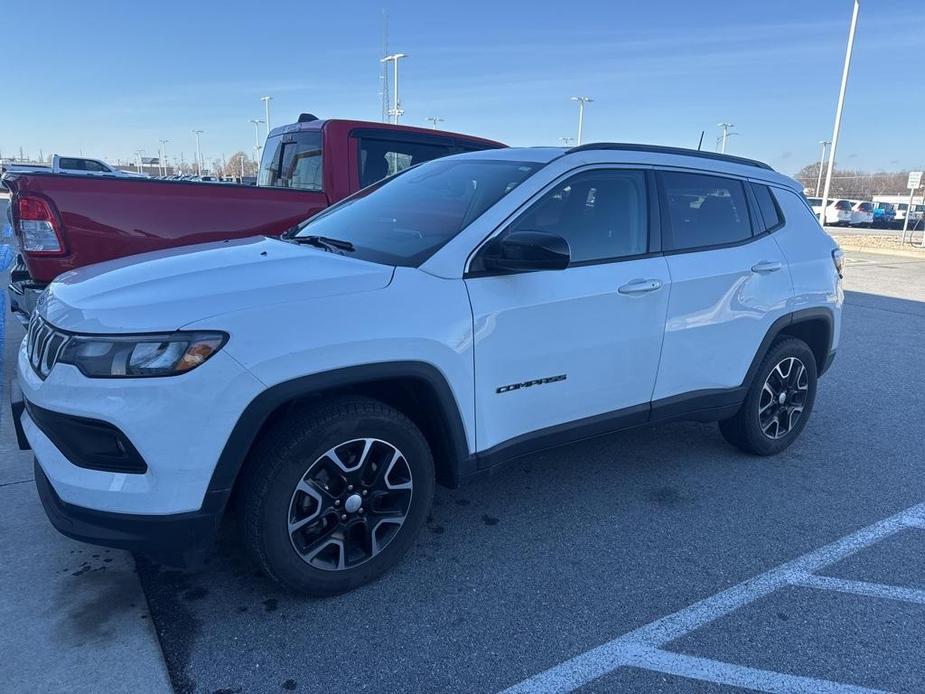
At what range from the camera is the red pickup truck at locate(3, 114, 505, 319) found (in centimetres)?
421

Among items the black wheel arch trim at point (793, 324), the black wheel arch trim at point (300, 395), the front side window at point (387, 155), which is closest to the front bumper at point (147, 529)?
the black wheel arch trim at point (300, 395)

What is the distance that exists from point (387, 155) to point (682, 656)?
503cm

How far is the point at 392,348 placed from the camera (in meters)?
2.60

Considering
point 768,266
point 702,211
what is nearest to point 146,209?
point 702,211

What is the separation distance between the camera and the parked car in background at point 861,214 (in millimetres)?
40875

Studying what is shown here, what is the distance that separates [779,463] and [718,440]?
1.51 ft

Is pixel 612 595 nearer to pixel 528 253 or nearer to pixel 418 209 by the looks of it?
pixel 528 253

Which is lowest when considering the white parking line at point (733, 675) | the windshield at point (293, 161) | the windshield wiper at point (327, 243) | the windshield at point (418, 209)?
the white parking line at point (733, 675)

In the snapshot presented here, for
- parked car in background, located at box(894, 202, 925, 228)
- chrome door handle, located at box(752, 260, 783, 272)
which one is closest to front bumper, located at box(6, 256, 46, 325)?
chrome door handle, located at box(752, 260, 783, 272)

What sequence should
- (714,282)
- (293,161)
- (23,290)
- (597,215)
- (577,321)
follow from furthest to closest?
(293,161) → (23,290) → (714,282) → (597,215) → (577,321)

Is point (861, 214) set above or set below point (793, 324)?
above

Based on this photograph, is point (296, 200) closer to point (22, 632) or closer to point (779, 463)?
point (22, 632)

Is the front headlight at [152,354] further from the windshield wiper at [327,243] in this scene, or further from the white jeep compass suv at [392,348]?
the windshield wiper at [327,243]

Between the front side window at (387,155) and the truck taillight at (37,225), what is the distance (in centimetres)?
259
